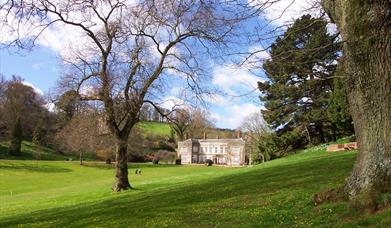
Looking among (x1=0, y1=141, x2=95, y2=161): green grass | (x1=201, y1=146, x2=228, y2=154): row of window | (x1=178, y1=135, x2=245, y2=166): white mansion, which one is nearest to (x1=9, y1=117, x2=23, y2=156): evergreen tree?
(x1=0, y1=141, x2=95, y2=161): green grass

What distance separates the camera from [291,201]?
10.3 metres

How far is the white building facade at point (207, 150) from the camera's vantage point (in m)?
115

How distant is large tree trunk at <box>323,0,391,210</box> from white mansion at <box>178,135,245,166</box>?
105 m

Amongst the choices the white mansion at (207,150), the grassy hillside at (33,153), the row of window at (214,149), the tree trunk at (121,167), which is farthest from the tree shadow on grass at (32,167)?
the row of window at (214,149)

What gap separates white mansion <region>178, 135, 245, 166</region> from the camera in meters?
115

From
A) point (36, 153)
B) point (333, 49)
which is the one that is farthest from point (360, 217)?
point (36, 153)

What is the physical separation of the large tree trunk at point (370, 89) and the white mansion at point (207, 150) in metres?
105

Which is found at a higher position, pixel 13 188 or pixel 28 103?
pixel 28 103

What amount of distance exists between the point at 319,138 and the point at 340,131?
22.9ft

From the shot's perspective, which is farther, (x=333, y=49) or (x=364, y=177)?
(x=333, y=49)

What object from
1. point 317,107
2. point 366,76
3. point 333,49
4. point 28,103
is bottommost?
point 366,76

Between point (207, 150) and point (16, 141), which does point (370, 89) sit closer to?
point (16, 141)

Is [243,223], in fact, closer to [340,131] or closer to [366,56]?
[366,56]

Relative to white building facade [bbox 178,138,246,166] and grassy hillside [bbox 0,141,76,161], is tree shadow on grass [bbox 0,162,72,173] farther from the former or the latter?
white building facade [bbox 178,138,246,166]
